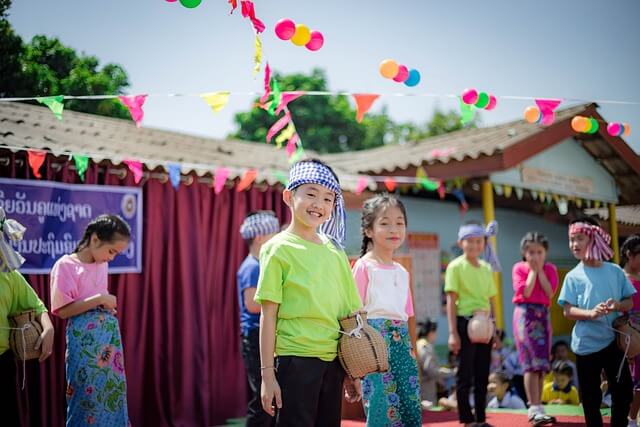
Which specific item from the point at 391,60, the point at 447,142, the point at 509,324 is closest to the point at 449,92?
the point at 391,60

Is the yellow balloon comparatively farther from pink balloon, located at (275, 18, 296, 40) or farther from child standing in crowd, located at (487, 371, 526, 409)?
child standing in crowd, located at (487, 371, 526, 409)

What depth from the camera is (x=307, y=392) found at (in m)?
2.94

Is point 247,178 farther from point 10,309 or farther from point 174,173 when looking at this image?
point 10,309

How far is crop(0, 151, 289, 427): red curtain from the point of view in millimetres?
6051

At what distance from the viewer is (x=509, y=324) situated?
11.3 meters

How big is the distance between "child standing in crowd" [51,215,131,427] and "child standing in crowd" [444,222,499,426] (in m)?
2.78

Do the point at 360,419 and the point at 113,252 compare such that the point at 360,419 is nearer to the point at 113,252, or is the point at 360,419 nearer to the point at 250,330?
the point at 250,330

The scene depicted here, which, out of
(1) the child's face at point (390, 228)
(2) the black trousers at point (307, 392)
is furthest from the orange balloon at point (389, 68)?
(2) the black trousers at point (307, 392)

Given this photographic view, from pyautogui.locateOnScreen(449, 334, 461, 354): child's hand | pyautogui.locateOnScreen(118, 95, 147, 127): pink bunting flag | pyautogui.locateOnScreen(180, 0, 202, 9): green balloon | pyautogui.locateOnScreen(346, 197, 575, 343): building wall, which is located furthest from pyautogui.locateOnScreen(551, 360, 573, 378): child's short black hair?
pyautogui.locateOnScreen(180, 0, 202, 9): green balloon

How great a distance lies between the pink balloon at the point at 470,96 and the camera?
5.31 metres

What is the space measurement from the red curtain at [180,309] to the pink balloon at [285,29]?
2458 mm

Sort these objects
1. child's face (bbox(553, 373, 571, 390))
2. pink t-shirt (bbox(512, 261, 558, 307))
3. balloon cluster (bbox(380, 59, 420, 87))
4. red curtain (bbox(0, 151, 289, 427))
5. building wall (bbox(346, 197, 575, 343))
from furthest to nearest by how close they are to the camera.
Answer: building wall (bbox(346, 197, 575, 343)) < child's face (bbox(553, 373, 571, 390)) < red curtain (bbox(0, 151, 289, 427)) < pink t-shirt (bbox(512, 261, 558, 307)) < balloon cluster (bbox(380, 59, 420, 87))

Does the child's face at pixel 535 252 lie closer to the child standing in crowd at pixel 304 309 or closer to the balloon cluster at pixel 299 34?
the balloon cluster at pixel 299 34

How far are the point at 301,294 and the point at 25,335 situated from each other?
2006 mm
